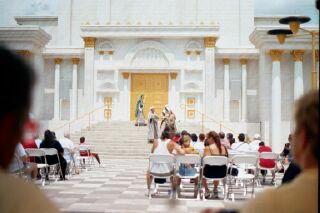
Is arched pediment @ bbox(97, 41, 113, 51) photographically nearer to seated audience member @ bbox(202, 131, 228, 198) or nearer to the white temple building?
the white temple building

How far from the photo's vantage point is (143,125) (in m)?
25.9

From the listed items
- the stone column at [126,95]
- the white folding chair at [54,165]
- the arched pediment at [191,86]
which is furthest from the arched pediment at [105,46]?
the white folding chair at [54,165]

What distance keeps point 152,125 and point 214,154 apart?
11915 millimetres

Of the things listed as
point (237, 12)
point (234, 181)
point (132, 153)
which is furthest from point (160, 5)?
point (234, 181)

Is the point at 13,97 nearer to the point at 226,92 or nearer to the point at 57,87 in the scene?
the point at 226,92

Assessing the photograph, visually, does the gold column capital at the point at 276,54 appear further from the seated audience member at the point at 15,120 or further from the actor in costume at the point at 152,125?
the seated audience member at the point at 15,120

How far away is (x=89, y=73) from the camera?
95.2 ft

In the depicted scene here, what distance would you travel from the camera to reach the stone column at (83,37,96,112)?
29.0m

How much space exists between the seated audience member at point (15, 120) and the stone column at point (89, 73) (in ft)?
92.1

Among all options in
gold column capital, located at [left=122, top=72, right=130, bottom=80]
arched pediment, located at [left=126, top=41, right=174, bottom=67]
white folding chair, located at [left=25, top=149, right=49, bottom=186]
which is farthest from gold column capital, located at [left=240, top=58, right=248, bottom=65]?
white folding chair, located at [left=25, top=149, right=49, bottom=186]

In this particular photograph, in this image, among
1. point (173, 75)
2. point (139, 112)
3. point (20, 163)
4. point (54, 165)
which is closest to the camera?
point (20, 163)

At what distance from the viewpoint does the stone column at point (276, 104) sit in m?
25.0

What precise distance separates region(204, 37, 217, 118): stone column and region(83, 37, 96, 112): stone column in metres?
7.39

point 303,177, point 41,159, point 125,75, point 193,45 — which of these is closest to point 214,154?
point 41,159
